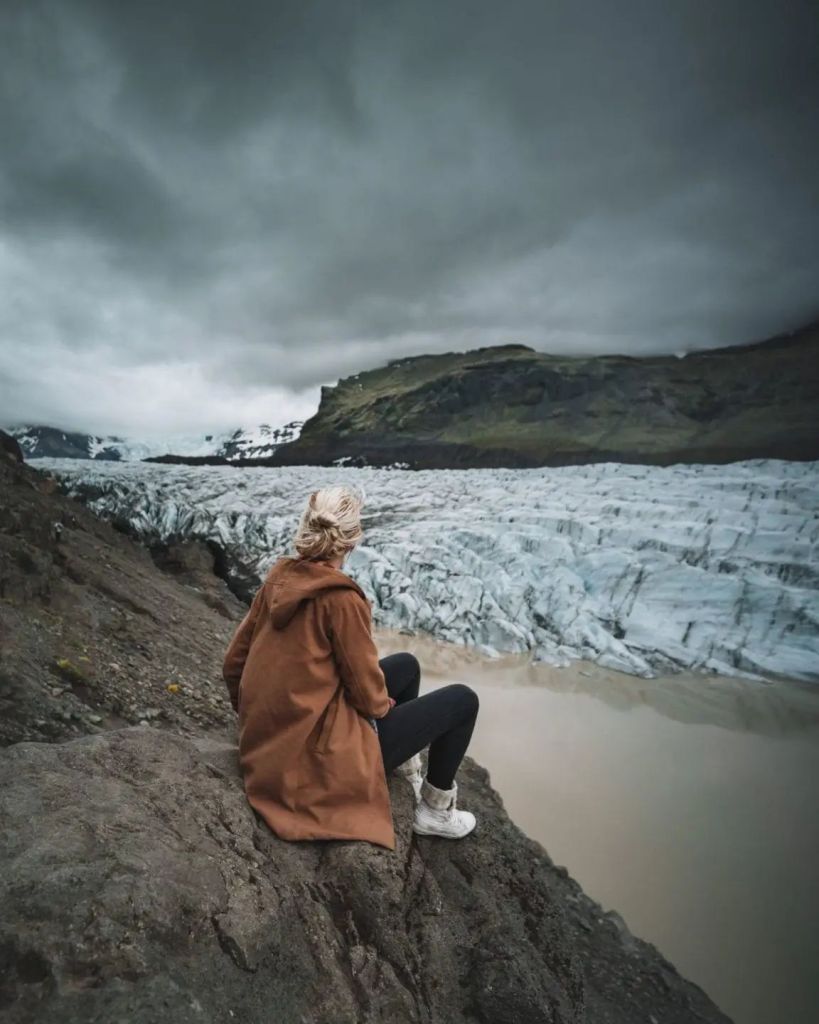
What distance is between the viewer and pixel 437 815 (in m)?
1.97

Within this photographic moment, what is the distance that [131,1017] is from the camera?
91 cm

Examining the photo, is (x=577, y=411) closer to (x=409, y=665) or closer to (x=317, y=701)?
(x=409, y=665)

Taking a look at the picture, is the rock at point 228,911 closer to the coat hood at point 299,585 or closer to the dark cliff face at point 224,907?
the dark cliff face at point 224,907

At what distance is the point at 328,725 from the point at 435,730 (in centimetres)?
47

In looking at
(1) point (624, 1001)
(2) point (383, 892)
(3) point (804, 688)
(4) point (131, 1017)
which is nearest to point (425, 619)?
(3) point (804, 688)

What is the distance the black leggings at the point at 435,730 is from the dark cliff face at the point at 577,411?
1409cm

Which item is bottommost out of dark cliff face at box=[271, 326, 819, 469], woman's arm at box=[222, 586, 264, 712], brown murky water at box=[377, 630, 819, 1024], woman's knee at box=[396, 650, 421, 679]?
brown murky water at box=[377, 630, 819, 1024]

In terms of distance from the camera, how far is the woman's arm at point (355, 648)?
1.57 metres

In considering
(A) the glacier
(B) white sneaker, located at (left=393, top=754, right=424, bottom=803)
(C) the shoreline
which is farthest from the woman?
(A) the glacier

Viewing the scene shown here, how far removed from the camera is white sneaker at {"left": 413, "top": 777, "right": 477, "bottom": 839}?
6.40 ft

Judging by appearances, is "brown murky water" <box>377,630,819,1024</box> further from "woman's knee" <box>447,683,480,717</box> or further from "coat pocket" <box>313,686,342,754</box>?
"coat pocket" <box>313,686,342,754</box>

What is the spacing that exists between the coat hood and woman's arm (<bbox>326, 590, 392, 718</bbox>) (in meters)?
0.04

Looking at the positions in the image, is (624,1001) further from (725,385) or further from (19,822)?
(725,385)

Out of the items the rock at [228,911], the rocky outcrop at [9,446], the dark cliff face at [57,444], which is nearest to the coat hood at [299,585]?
the rock at [228,911]
